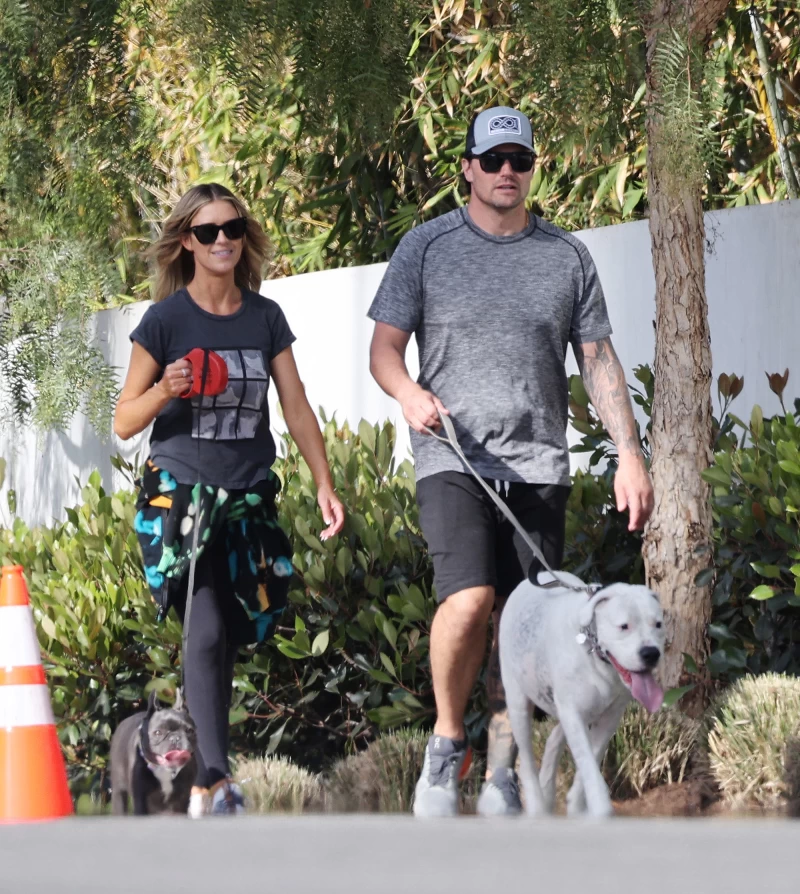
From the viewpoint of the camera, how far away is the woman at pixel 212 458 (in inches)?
184

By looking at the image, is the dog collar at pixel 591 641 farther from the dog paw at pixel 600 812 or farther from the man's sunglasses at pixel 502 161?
the man's sunglasses at pixel 502 161

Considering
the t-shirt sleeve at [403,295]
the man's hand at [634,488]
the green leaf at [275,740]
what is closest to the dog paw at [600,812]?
the man's hand at [634,488]

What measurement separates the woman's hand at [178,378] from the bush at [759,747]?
2.00 meters

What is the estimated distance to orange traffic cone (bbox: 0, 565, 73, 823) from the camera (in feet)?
15.1

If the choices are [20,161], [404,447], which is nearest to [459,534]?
[20,161]

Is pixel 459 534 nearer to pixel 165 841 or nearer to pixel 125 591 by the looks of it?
pixel 165 841

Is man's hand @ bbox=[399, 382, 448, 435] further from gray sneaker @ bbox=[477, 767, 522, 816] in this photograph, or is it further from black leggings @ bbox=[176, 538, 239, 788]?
gray sneaker @ bbox=[477, 767, 522, 816]

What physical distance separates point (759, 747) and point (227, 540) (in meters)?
1.80

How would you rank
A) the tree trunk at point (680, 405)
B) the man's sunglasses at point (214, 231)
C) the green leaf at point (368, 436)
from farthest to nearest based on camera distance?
the green leaf at point (368, 436), the tree trunk at point (680, 405), the man's sunglasses at point (214, 231)

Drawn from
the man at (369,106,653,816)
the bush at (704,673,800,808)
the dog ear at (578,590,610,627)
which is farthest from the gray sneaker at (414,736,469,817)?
the bush at (704,673,800,808)

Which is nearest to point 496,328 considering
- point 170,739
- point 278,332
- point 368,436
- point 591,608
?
point 278,332

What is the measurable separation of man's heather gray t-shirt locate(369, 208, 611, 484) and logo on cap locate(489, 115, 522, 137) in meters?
0.28

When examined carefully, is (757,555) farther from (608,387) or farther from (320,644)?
(320,644)

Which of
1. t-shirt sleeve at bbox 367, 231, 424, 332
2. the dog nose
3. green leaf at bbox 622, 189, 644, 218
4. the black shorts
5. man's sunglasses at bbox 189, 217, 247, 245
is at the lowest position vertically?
the dog nose
